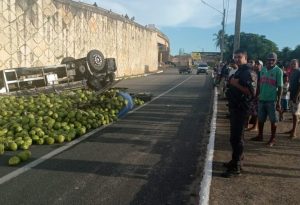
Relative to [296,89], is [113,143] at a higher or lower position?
lower

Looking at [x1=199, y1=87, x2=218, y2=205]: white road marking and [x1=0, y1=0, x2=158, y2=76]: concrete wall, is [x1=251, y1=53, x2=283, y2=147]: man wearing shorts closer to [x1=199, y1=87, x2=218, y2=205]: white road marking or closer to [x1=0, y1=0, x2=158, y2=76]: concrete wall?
[x1=199, y1=87, x2=218, y2=205]: white road marking

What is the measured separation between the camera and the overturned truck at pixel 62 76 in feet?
55.3

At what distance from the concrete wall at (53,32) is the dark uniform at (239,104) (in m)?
16.5

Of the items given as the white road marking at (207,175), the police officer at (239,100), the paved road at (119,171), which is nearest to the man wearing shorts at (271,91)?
the white road marking at (207,175)

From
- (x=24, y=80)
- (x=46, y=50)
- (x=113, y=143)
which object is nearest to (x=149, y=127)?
(x=113, y=143)

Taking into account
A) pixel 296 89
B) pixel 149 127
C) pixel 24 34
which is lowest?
pixel 149 127

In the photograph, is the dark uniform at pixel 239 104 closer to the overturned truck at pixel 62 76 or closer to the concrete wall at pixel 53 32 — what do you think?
the overturned truck at pixel 62 76

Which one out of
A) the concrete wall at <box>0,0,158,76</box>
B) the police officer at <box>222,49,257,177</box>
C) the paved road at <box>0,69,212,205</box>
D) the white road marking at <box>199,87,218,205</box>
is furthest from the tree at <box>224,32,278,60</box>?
the police officer at <box>222,49,257,177</box>

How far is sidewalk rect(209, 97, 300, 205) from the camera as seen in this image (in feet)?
19.5

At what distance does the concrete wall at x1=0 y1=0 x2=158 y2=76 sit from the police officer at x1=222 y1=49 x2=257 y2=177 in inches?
648

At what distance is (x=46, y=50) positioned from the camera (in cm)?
2536

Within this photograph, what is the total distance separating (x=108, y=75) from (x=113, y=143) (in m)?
12.9

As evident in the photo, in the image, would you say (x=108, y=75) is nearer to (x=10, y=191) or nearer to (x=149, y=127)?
(x=149, y=127)

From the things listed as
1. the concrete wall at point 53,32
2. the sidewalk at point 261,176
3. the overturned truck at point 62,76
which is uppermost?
the concrete wall at point 53,32
